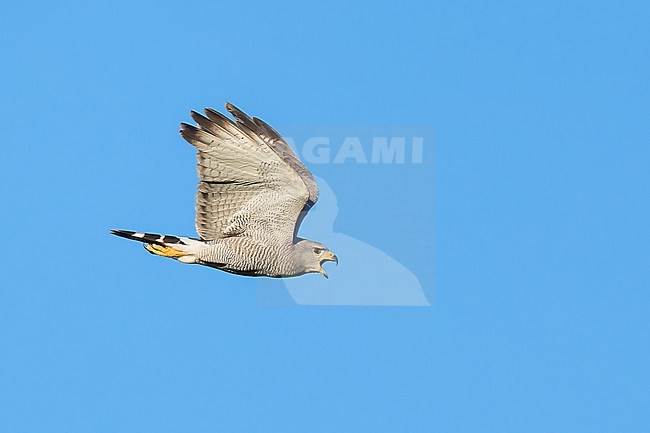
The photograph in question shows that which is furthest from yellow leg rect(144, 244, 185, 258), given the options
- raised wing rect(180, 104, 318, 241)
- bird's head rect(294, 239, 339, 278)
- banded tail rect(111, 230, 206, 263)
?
bird's head rect(294, 239, 339, 278)

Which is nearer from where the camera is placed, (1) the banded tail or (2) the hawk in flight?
(2) the hawk in flight

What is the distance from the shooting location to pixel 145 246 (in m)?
20.5

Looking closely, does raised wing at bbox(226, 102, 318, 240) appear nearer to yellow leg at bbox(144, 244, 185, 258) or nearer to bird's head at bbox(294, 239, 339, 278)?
bird's head at bbox(294, 239, 339, 278)

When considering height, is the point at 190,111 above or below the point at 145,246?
above

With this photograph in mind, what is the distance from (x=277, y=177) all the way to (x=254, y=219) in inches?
31.8

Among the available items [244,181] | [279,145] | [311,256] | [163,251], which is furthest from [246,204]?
[163,251]

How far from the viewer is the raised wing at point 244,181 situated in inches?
783

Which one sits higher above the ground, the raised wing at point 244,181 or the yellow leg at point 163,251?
the raised wing at point 244,181

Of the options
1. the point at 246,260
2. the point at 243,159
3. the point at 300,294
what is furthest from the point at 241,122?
the point at 300,294

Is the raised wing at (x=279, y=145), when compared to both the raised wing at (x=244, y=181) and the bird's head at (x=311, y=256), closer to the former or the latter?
the raised wing at (x=244, y=181)

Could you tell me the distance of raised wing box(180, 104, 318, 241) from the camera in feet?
65.3

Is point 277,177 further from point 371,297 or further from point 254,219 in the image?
point 371,297

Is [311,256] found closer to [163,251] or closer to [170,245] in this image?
[170,245]

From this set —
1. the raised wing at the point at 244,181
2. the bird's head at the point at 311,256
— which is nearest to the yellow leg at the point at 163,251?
the raised wing at the point at 244,181
